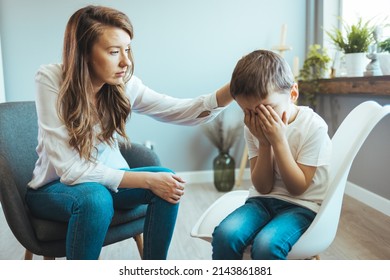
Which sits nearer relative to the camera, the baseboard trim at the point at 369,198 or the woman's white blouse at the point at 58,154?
the woman's white blouse at the point at 58,154

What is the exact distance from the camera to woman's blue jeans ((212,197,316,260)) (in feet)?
2.99

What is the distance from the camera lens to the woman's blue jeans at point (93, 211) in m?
1.03

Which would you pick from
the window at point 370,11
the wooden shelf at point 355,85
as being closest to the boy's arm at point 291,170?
the wooden shelf at point 355,85

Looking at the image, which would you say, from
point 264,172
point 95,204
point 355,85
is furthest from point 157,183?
point 355,85

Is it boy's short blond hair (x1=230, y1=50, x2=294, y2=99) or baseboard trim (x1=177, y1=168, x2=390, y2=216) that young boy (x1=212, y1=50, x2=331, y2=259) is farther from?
baseboard trim (x1=177, y1=168, x2=390, y2=216)

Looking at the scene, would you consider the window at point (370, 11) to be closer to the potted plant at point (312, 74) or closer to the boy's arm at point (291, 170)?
the potted plant at point (312, 74)

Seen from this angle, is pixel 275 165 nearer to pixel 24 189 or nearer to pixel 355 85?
pixel 24 189

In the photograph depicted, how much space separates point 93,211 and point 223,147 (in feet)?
5.81

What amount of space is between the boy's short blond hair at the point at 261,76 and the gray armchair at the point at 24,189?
1.69 feet

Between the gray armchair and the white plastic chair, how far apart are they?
0.86 feet

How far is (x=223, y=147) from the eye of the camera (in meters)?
2.74

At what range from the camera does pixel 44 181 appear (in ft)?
3.86

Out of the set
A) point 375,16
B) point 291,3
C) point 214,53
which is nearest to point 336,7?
point 291,3

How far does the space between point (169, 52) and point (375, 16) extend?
1.22 metres
